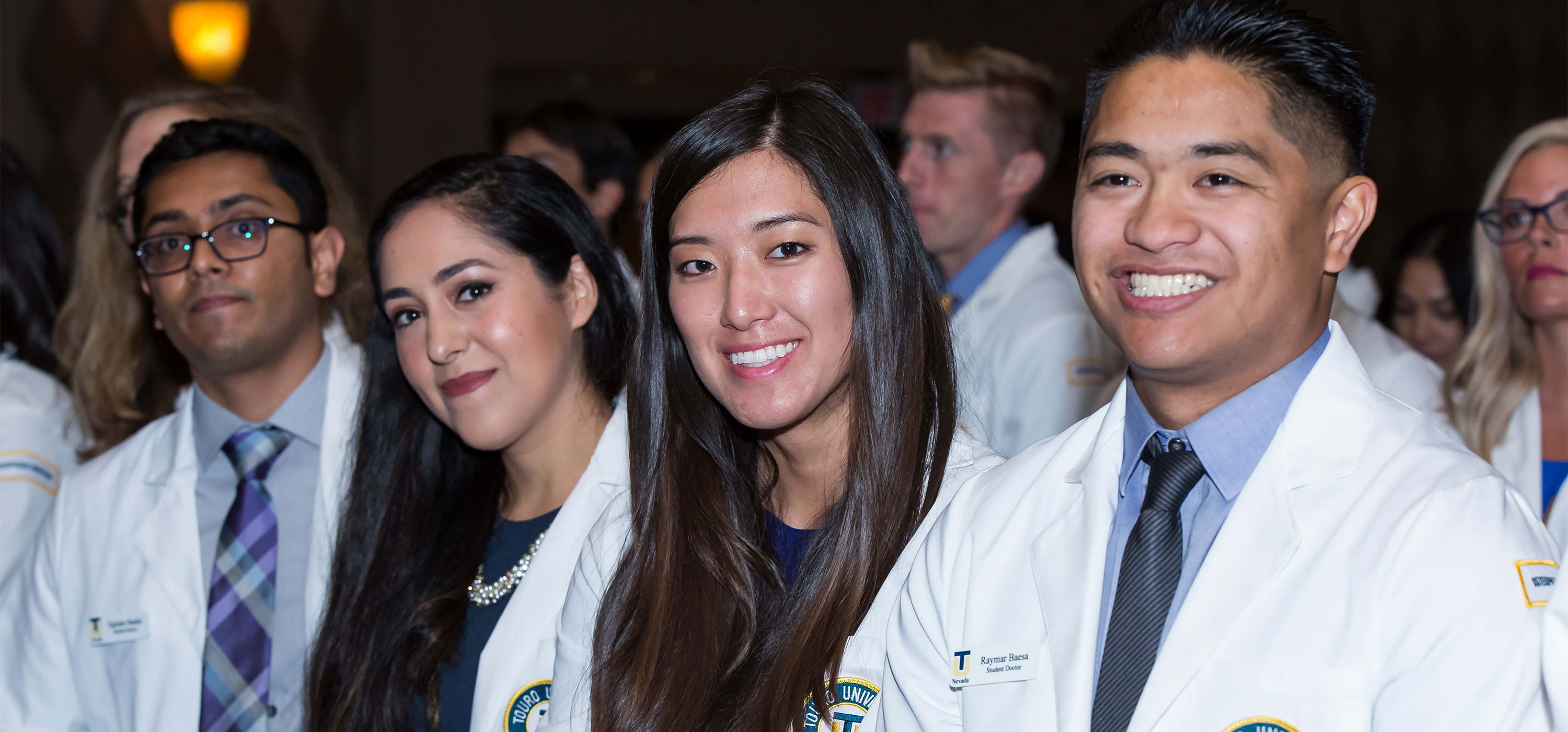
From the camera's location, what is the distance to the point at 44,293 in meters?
3.10

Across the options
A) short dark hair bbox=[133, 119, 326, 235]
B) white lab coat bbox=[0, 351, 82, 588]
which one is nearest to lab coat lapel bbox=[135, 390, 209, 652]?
white lab coat bbox=[0, 351, 82, 588]

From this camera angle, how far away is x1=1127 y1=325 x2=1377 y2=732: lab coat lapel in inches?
53.7

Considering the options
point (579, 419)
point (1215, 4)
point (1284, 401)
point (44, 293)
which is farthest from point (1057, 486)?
point (44, 293)

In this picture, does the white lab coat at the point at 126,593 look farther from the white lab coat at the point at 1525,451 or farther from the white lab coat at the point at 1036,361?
the white lab coat at the point at 1525,451

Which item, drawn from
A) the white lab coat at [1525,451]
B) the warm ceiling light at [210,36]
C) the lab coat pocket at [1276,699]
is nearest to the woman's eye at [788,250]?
the lab coat pocket at [1276,699]

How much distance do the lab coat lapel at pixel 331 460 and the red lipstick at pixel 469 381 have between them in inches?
15.5

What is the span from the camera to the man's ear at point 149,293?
2.59 meters

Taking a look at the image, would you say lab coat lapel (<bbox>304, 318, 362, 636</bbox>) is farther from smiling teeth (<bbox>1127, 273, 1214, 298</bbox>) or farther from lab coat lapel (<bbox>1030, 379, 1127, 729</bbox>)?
smiling teeth (<bbox>1127, 273, 1214, 298</bbox>)

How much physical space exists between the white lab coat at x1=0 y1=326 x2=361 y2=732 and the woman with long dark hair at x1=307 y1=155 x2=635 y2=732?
17cm

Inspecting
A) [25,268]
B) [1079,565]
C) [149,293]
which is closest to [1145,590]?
[1079,565]

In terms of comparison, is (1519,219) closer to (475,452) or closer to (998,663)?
(998,663)

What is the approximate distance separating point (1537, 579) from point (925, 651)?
0.69 meters

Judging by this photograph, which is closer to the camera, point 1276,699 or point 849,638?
point 1276,699

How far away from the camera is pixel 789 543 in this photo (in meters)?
1.97
